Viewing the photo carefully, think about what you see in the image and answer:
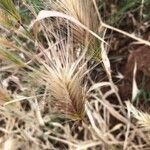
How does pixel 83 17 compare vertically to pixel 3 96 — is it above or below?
above

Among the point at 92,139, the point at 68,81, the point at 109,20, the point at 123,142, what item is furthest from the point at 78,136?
the point at 68,81

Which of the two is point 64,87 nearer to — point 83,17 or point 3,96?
point 83,17

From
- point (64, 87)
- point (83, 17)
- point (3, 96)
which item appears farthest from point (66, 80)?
point (3, 96)

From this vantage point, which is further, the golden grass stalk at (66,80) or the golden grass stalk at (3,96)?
the golden grass stalk at (3,96)

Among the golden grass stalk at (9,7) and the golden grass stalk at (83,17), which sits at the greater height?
the golden grass stalk at (9,7)

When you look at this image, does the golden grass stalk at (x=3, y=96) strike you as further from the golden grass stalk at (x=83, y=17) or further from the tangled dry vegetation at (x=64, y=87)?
the golden grass stalk at (x=83, y=17)

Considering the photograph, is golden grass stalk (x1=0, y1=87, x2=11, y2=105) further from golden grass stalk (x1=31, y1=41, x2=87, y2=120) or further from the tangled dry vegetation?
golden grass stalk (x1=31, y1=41, x2=87, y2=120)

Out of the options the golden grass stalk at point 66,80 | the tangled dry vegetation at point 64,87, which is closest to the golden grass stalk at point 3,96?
the tangled dry vegetation at point 64,87

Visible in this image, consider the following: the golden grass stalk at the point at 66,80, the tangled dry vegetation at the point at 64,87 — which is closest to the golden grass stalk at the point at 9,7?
the tangled dry vegetation at the point at 64,87
